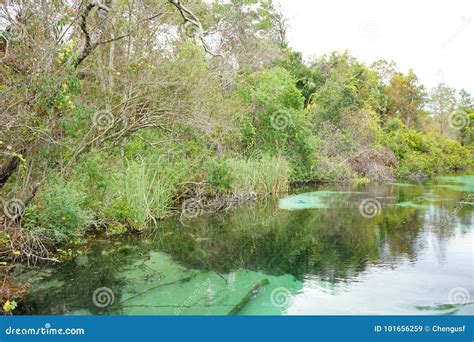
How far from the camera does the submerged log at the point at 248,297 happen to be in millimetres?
4859

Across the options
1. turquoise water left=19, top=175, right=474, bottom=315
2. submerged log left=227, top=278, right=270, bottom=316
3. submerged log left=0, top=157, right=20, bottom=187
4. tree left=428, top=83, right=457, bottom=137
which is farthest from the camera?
tree left=428, top=83, right=457, bottom=137

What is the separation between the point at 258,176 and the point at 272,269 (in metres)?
7.28

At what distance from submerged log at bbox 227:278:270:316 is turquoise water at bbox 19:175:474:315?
13mm

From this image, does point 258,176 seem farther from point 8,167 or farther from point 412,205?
point 8,167

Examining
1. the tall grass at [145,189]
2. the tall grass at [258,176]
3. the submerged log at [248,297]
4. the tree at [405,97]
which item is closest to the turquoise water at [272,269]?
the submerged log at [248,297]

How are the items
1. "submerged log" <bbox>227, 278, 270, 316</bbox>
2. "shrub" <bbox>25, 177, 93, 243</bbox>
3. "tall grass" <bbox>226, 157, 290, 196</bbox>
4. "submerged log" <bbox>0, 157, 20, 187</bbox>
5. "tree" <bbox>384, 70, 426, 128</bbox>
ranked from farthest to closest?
"tree" <bbox>384, 70, 426, 128</bbox>, "tall grass" <bbox>226, 157, 290, 196</bbox>, "shrub" <bbox>25, 177, 93, 243</bbox>, "submerged log" <bbox>0, 157, 20, 187</bbox>, "submerged log" <bbox>227, 278, 270, 316</bbox>

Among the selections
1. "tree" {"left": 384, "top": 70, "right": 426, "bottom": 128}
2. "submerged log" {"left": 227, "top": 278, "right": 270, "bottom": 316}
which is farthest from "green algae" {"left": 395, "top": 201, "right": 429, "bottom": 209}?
"tree" {"left": 384, "top": 70, "right": 426, "bottom": 128}

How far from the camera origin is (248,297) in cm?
527

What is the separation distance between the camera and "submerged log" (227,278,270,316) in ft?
15.9

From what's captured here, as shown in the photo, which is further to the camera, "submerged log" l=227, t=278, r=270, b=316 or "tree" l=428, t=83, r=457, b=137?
"tree" l=428, t=83, r=457, b=137

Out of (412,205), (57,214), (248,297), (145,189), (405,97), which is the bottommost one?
(248,297)

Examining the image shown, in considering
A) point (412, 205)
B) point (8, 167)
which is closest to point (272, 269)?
point (8, 167)

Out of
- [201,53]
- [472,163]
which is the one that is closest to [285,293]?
[201,53]

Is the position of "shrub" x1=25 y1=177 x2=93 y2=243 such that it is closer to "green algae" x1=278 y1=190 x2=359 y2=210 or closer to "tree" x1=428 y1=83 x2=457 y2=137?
"green algae" x1=278 y1=190 x2=359 y2=210
